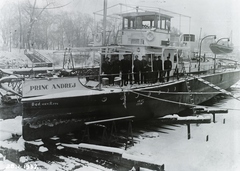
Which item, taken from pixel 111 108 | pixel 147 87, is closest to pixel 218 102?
pixel 147 87

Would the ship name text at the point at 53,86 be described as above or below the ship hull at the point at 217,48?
below

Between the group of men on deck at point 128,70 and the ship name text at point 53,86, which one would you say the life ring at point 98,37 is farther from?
the ship name text at point 53,86

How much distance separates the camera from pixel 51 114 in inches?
378

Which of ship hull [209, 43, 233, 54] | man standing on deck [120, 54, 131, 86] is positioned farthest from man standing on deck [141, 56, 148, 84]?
ship hull [209, 43, 233, 54]

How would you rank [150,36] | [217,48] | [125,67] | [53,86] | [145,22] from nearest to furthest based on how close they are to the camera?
[53,86] → [125,67] → [150,36] → [145,22] → [217,48]

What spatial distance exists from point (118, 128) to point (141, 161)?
4338 millimetres

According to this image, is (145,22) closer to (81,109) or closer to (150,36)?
(150,36)

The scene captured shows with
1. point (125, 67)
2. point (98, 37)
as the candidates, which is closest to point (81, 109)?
point (125, 67)

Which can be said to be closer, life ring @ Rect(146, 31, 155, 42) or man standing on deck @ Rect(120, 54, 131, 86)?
man standing on deck @ Rect(120, 54, 131, 86)

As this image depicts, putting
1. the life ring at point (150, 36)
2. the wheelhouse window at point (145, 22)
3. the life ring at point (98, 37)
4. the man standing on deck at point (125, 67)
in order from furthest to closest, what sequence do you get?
the wheelhouse window at point (145, 22)
the life ring at point (98, 37)
the life ring at point (150, 36)
the man standing on deck at point (125, 67)

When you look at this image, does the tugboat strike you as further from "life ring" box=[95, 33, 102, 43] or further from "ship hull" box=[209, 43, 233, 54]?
"ship hull" box=[209, 43, 233, 54]

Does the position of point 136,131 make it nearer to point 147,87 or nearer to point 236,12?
point 147,87

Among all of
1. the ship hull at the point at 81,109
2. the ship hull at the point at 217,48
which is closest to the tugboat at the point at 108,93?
the ship hull at the point at 81,109

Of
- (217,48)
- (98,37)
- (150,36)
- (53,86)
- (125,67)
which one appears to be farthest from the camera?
(217,48)
